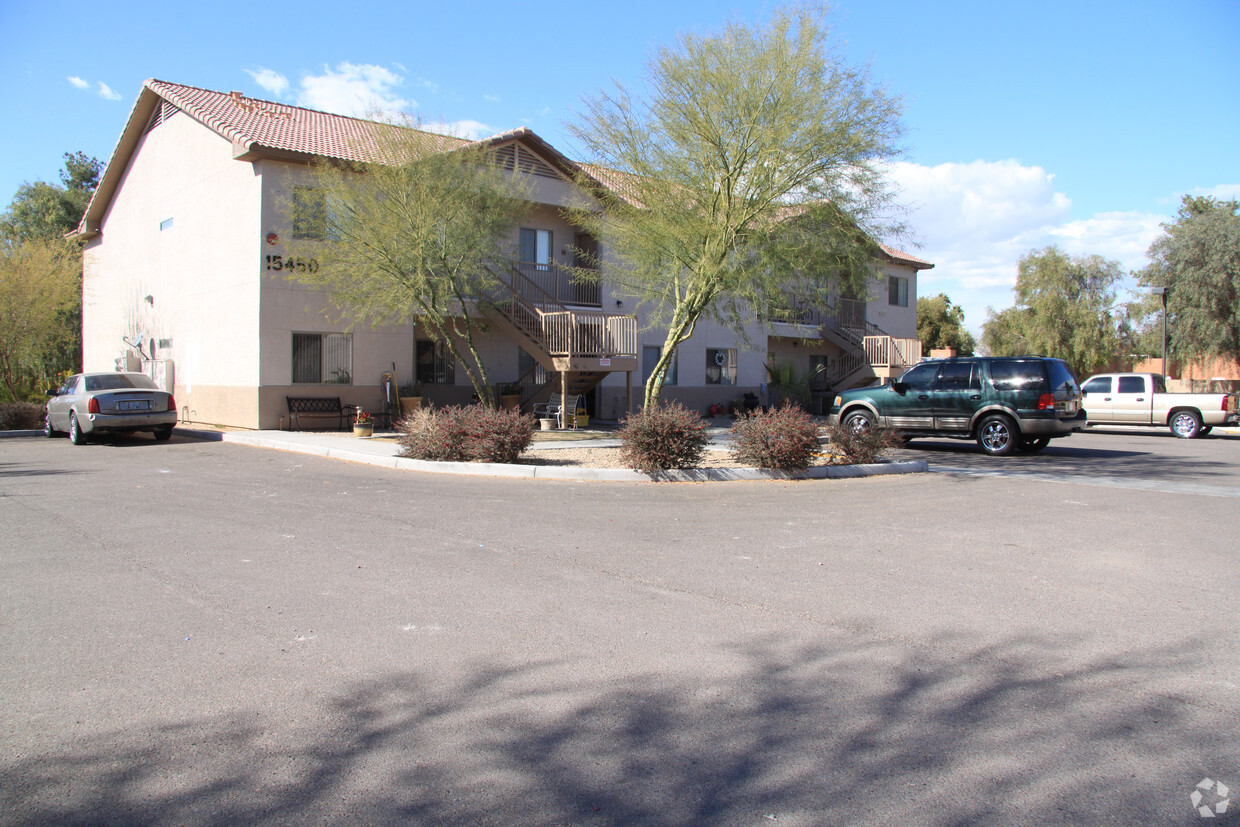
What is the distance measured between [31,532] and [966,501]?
34.7 ft

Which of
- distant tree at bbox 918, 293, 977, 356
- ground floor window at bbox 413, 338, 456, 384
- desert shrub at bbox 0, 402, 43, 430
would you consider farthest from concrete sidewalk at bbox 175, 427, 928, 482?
distant tree at bbox 918, 293, 977, 356

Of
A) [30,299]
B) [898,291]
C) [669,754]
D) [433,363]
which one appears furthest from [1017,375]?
[30,299]

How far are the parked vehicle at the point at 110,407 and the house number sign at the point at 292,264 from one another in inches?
156

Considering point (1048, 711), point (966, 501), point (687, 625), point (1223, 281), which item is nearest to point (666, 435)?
point (966, 501)

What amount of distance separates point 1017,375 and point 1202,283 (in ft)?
95.3

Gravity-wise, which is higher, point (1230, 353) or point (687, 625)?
point (1230, 353)

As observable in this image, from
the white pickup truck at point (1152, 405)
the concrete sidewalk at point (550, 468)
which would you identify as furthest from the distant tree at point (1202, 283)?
the concrete sidewalk at point (550, 468)

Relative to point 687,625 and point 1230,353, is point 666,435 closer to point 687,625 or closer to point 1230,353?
point 687,625

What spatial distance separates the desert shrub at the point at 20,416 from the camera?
69.2ft

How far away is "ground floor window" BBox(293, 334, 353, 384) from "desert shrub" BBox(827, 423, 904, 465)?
13.3m

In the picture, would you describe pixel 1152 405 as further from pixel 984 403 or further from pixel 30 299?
pixel 30 299

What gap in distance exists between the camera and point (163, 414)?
18141 mm

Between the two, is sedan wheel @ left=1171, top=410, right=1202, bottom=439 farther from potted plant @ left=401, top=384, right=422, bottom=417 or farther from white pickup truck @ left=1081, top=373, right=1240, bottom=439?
potted plant @ left=401, top=384, right=422, bottom=417

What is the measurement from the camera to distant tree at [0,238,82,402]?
25.5 m
